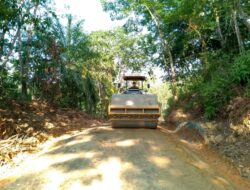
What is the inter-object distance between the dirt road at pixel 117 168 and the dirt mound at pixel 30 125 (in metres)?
0.94

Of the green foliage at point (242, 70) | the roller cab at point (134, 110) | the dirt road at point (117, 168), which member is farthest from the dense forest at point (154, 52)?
the dirt road at point (117, 168)

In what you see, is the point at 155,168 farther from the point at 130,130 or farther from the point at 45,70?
the point at 45,70

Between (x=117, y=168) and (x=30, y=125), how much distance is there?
19.8 ft

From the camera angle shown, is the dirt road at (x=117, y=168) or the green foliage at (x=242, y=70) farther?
the green foliage at (x=242, y=70)

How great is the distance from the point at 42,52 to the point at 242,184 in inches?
577

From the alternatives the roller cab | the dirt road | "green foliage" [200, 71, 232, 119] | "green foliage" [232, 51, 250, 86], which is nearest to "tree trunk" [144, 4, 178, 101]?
"green foliage" [200, 71, 232, 119]

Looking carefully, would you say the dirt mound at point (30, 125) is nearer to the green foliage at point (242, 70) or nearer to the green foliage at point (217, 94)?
the green foliage at point (217, 94)

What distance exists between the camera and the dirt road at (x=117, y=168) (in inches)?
311

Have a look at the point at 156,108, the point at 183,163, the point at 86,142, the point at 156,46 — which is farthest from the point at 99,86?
the point at 183,163

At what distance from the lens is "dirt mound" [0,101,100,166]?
11.0m

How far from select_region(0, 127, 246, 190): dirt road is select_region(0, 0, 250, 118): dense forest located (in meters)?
4.38

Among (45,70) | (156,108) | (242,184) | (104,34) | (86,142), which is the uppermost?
(104,34)

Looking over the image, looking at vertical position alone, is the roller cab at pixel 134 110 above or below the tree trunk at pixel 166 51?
below

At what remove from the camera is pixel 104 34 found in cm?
3853
